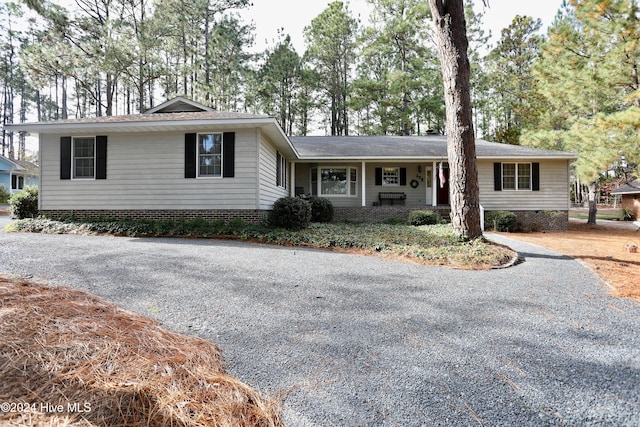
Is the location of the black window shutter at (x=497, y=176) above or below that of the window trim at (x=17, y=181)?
below

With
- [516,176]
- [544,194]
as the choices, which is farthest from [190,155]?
[544,194]

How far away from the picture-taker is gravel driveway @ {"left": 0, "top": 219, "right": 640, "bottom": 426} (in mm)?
1718

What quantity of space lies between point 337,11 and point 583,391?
28.5m

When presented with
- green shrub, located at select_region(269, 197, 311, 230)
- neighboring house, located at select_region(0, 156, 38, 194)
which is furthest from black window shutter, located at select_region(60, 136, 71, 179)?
neighboring house, located at select_region(0, 156, 38, 194)

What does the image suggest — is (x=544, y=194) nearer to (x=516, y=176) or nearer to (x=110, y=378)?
(x=516, y=176)

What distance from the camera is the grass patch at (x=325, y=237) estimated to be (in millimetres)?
5898

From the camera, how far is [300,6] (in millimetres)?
10469

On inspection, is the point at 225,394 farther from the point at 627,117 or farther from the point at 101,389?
the point at 627,117

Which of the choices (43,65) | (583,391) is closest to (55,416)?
(583,391)

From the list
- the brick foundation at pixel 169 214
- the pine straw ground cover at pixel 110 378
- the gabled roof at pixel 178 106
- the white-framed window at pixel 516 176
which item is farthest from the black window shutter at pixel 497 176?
the pine straw ground cover at pixel 110 378

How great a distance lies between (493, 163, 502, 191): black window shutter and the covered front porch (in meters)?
1.89

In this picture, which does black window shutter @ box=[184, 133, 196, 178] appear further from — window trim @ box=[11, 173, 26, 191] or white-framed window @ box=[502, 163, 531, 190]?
window trim @ box=[11, 173, 26, 191]

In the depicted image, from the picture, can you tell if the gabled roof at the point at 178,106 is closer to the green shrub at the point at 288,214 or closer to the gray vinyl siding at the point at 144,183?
the gray vinyl siding at the point at 144,183

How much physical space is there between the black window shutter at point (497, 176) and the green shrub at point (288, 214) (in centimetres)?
886
